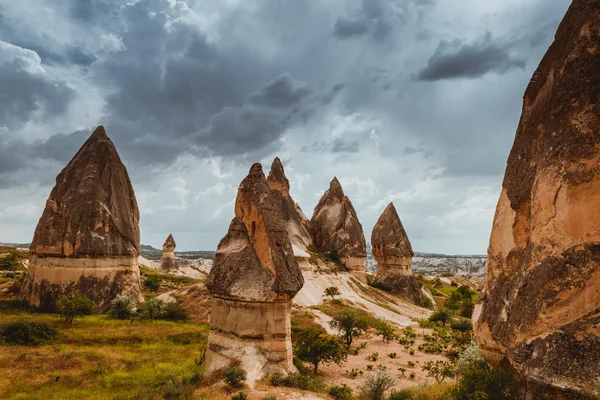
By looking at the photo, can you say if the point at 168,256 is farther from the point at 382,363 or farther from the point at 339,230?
the point at 382,363

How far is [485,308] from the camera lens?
32.0 feet

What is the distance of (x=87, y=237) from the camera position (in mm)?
30625

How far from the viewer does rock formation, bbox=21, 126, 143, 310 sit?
98.7ft

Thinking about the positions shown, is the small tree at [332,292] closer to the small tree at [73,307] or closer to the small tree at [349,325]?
the small tree at [349,325]

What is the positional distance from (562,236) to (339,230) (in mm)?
45340

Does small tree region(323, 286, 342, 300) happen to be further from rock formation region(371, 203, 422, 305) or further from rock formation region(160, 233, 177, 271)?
rock formation region(160, 233, 177, 271)

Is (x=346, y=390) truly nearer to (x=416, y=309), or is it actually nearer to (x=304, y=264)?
(x=304, y=264)

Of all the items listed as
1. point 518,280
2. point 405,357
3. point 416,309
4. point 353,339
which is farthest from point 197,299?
point 518,280

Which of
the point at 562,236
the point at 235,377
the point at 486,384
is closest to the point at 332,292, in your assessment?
the point at 235,377

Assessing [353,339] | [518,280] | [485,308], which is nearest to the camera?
[518,280]

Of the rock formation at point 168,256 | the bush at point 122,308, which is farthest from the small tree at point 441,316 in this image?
the rock formation at point 168,256

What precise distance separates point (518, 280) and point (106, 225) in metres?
31.0

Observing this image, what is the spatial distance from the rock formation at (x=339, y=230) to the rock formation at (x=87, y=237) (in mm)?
25370

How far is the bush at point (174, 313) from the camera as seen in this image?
92.5 ft
